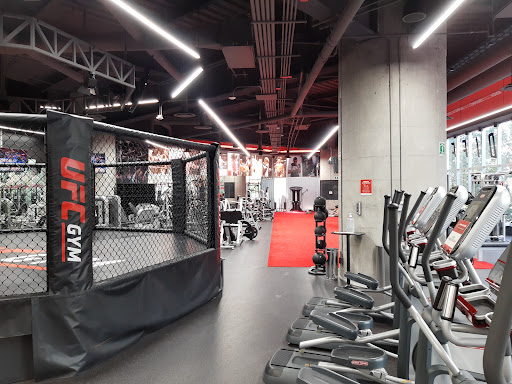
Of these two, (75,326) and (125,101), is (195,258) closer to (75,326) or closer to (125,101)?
(75,326)

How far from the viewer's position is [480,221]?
4.87 feet

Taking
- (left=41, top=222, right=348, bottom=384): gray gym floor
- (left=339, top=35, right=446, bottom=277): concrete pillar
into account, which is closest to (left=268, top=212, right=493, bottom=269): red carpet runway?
(left=41, top=222, right=348, bottom=384): gray gym floor

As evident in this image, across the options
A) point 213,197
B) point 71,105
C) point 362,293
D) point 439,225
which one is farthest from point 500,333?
point 71,105

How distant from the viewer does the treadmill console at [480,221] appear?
1470mm

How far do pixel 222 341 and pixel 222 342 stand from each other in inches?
0.9

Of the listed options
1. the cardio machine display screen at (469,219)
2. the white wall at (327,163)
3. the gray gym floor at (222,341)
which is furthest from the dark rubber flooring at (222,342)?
the white wall at (327,163)

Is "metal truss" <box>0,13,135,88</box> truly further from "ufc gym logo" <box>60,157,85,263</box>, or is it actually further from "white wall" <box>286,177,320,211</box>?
"white wall" <box>286,177,320,211</box>

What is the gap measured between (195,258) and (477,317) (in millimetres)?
2936

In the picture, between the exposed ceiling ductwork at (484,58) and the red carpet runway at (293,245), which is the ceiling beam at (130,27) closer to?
the red carpet runway at (293,245)

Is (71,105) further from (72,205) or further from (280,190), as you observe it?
(280,190)

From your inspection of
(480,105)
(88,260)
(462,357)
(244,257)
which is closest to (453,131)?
(480,105)

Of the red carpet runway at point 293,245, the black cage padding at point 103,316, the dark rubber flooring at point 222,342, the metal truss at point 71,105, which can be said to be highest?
the metal truss at point 71,105

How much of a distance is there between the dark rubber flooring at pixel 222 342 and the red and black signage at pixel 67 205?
730 mm

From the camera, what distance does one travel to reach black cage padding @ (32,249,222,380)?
236cm
